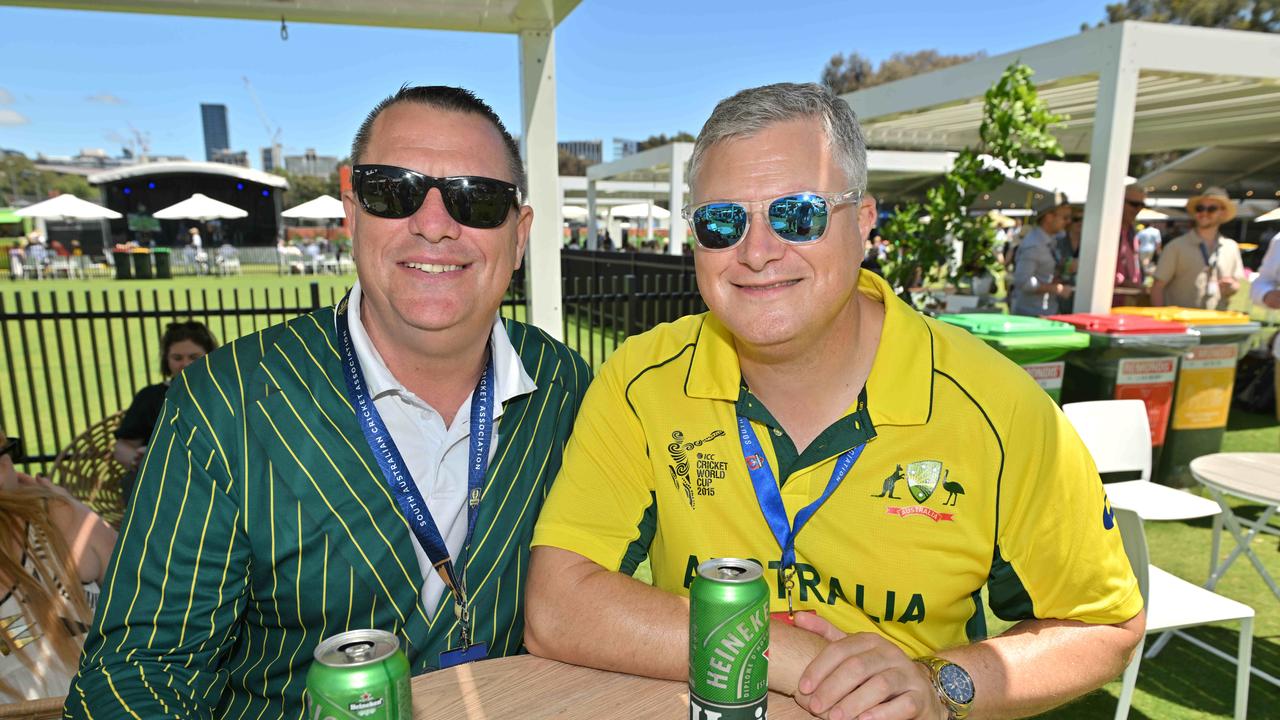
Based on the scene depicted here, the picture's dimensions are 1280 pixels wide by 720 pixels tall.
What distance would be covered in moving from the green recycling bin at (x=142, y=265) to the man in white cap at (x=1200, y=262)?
31956mm

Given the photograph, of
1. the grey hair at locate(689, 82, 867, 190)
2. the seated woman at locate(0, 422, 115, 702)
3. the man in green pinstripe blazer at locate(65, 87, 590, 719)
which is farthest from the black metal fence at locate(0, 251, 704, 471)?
the grey hair at locate(689, 82, 867, 190)

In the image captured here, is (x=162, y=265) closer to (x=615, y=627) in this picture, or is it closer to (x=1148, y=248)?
(x=615, y=627)

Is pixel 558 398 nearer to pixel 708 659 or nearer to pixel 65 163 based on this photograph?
pixel 708 659

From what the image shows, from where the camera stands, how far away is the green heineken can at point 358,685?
1.02m

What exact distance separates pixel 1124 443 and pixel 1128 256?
5.88 m

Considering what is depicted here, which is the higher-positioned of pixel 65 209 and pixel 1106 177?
pixel 65 209

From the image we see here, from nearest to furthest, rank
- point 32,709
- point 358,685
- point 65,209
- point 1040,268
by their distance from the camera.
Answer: point 358,685, point 32,709, point 1040,268, point 65,209

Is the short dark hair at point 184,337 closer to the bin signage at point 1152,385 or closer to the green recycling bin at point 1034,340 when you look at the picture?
the green recycling bin at point 1034,340

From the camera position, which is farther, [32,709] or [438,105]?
[438,105]

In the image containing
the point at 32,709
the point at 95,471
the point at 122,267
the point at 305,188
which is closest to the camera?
the point at 32,709

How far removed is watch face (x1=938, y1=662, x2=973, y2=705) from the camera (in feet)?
4.78

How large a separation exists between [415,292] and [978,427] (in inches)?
55.6

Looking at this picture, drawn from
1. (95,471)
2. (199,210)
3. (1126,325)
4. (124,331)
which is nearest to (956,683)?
(1126,325)

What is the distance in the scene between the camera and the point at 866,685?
1372 mm
